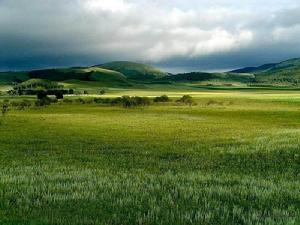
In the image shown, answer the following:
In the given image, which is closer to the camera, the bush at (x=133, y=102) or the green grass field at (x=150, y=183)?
the green grass field at (x=150, y=183)

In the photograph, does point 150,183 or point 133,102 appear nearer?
point 150,183

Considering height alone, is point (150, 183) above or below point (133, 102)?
above

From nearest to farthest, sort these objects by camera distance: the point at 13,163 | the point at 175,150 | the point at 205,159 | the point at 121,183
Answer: the point at 121,183 → the point at 13,163 → the point at 205,159 → the point at 175,150

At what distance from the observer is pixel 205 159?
2995cm

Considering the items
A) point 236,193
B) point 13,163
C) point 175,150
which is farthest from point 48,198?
point 175,150

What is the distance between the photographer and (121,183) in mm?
19672

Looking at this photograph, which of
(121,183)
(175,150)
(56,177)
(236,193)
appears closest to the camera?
(236,193)

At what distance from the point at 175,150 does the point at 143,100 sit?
102275mm

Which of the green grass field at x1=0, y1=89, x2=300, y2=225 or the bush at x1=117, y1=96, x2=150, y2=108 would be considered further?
the bush at x1=117, y1=96, x2=150, y2=108

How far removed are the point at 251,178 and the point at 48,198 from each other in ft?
32.9

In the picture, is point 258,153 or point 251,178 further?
point 258,153

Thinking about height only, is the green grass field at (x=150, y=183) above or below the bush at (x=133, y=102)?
above

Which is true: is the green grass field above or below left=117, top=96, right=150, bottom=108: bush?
above

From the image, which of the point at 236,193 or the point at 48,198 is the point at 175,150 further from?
the point at 48,198
